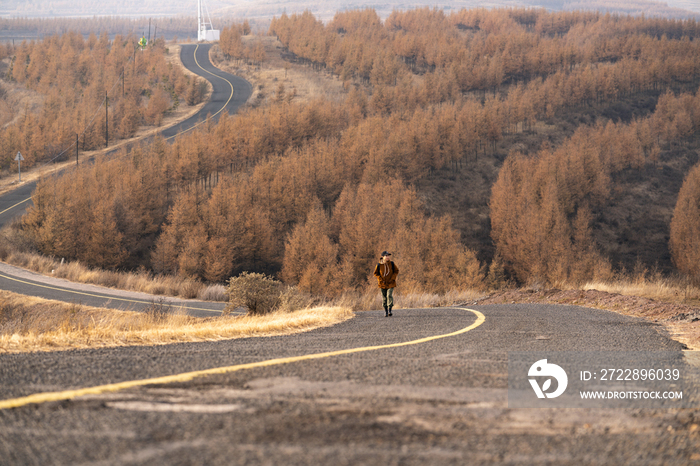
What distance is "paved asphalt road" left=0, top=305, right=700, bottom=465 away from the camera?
8.74 ft

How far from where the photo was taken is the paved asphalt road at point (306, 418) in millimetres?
2664

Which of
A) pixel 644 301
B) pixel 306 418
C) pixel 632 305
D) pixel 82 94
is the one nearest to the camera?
pixel 306 418

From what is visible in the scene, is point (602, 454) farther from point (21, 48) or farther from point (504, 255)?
point (21, 48)

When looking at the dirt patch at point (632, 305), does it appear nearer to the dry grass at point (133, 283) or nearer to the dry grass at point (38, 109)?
the dry grass at point (133, 283)

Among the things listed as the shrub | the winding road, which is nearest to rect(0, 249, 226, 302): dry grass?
the shrub

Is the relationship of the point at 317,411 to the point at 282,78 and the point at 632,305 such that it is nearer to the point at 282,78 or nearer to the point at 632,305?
the point at 632,305

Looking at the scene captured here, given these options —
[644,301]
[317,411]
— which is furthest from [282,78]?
[317,411]

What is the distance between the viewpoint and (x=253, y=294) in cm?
1298

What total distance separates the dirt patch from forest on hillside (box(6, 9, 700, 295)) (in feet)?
54.7

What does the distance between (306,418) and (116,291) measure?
26.7m

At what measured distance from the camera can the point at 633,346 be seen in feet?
22.2

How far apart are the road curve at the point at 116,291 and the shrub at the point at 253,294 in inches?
67.9

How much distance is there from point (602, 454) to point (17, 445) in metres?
3.17

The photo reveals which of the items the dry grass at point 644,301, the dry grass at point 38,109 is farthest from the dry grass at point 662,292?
the dry grass at point 38,109
